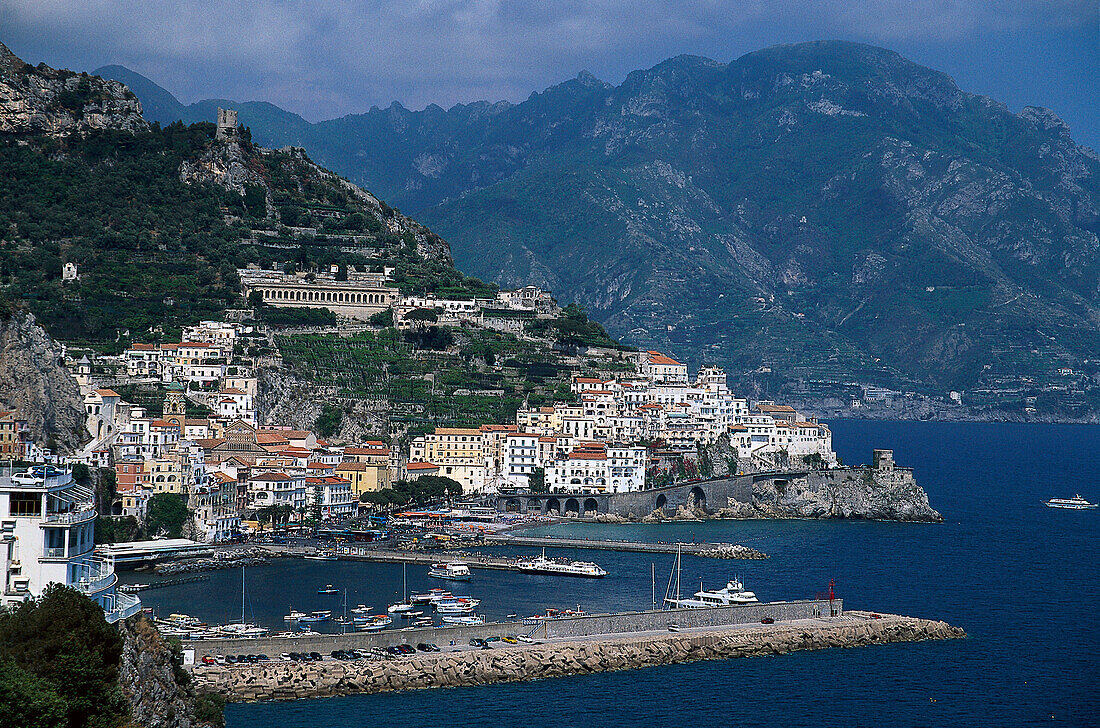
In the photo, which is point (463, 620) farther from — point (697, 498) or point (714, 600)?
point (697, 498)

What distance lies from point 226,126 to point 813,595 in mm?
89899

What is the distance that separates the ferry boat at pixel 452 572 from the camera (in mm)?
74438

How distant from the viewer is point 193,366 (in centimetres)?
10719

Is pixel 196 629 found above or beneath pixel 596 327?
beneath

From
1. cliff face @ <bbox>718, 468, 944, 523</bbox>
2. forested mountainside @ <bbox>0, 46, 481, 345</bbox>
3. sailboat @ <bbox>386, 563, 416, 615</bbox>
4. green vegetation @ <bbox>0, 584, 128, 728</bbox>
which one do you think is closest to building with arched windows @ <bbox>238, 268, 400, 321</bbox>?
forested mountainside @ <bbox>0, 46, 481, 345</bbox>

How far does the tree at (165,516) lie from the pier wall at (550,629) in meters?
28.8

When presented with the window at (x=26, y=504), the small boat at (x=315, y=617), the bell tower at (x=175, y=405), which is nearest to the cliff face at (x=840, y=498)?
the bell tower at (x=175, y=405)

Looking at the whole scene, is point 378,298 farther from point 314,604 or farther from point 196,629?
point 196,629

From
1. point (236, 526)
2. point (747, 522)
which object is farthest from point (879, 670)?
point (747, 522)

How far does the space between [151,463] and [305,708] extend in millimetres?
39119

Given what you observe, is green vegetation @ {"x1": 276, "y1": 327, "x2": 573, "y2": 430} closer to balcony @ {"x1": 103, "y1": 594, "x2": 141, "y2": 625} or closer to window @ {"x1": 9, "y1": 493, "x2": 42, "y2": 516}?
balcony @ {"x1": 103, "y1": 594, "x2": 141, "y2": 625}

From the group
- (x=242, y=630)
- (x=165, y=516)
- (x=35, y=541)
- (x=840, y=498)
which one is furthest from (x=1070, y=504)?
(x=35, y=541)

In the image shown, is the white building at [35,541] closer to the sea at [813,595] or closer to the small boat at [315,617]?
the sea at [813,595]

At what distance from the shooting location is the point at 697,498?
10844cm
